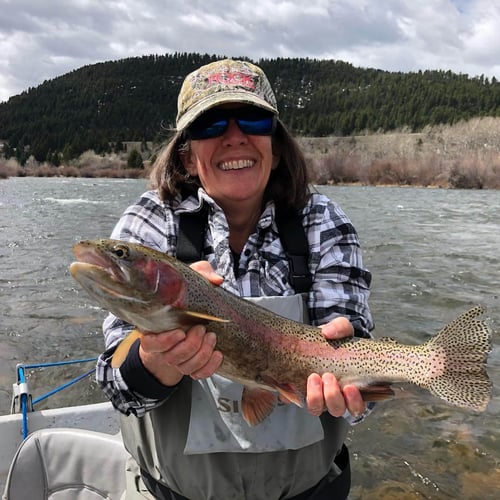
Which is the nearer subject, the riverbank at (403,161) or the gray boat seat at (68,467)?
the gray boat seat at (68,467)

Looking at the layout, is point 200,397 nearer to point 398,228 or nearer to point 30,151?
point 398,228

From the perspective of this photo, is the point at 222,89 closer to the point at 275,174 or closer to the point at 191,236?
the point at 275,174

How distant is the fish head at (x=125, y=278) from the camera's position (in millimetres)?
1745

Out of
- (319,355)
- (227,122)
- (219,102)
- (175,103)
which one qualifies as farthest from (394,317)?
(175,103)

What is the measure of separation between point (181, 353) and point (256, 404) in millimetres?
509

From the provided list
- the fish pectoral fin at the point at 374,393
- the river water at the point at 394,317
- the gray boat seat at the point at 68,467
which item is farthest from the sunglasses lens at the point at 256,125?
the river water at the point at 394,317

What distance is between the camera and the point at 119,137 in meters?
135

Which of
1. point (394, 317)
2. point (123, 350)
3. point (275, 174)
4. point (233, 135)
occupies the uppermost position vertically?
point (233, 135)

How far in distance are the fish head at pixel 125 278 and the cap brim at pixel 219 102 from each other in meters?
0.80

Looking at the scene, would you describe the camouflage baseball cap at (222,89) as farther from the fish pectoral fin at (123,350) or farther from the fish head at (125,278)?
the fish pectoral fin at (123,350)

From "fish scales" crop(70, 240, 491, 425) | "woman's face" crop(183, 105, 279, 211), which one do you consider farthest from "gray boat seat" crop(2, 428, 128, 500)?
"woman's face" crop(183, 105, 279, 211)

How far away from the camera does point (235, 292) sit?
2389 millimetres

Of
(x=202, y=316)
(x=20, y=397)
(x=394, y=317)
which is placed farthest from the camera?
(x=394, y=317)

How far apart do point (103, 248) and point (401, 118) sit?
121134 millimetres
